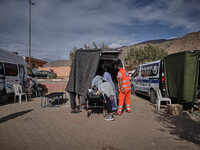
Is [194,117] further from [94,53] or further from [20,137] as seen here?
[20,137]

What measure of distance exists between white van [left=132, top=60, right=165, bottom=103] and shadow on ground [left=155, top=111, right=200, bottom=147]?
1.81m

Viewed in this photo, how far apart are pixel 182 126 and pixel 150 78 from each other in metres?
3.63

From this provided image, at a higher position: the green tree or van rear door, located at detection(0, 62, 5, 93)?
the green tree

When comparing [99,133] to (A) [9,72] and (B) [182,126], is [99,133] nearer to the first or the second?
(B) [182,126]

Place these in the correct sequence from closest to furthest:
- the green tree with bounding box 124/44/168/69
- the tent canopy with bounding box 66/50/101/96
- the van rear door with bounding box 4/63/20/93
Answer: the tent canopy with bounding box 66/50/101/96 < the van rear door with bounding box 4/63/20/93 < the green tree with bounding box 124/44/168/69

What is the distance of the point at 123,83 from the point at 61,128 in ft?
9.05

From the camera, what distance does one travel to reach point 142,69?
8.77 m

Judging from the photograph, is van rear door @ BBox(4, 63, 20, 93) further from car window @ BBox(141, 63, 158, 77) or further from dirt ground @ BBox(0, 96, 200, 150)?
car window @ BBox(141, 63, 158, 77)

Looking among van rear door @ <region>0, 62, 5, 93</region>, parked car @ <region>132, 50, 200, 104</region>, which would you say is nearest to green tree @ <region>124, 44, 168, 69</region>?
parked car @ <region>132, 50, 200, 104</region>

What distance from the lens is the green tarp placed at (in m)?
5.30

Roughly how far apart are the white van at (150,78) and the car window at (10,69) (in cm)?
806

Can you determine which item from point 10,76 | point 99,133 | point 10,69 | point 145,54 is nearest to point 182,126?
point 99,133

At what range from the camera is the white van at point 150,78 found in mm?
6758

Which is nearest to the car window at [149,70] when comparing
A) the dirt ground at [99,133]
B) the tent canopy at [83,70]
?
the dirt ground at [99,133]
